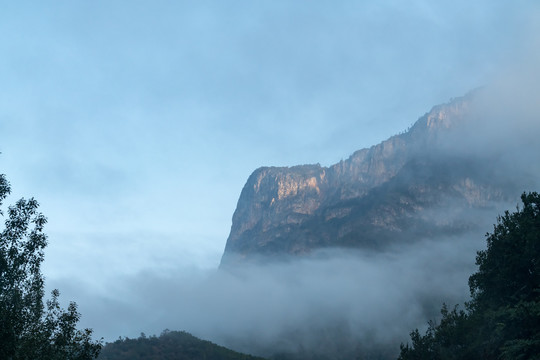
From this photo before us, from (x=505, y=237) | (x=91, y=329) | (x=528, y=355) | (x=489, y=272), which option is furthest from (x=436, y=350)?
(x=91, y=329)

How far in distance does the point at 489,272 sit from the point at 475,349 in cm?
1248

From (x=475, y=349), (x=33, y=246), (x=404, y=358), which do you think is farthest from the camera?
(x=404, y=358)

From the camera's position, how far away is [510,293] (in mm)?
58500

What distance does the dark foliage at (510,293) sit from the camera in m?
47.9

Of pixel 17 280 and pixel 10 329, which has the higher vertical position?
pixel 17 280

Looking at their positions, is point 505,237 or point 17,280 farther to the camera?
point 505,237

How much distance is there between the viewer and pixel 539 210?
5994 cm

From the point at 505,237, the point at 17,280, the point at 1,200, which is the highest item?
the point at 505,237

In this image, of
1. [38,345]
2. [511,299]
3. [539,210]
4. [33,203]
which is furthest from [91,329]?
[539,210]

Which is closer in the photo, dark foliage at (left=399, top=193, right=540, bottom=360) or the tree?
the tree

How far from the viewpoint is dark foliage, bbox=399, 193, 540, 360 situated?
47.9 meters

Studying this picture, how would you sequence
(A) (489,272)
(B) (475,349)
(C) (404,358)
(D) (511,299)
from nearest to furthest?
(D) (511,299), (A) (489,272), (B) (475,349), (C) (404,358)

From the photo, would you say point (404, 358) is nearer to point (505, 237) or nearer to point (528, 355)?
point (505, 237)

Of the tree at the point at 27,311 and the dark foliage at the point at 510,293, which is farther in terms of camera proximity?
the dark foliage at the point at 510,293
